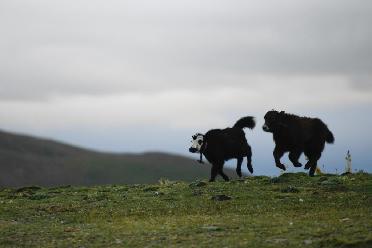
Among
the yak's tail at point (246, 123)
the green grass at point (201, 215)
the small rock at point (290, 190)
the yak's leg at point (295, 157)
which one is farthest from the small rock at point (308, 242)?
the yak's tail at point (246, 123)

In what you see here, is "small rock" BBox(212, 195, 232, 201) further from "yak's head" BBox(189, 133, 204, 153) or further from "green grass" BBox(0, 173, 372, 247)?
A: "yak's head" BBox(189, 133, 204, 153)

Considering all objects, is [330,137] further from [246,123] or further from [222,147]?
[222,147]

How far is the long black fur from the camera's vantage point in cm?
3278

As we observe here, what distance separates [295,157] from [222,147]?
342 cm

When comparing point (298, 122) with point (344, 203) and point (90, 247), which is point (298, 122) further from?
point (90, 247)

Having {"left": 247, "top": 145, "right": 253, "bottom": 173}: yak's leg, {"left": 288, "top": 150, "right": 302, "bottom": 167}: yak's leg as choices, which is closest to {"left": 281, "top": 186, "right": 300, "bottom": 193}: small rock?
{"left": 288, "top": 150, "right": 302, "bottom": 167}: yak's leg

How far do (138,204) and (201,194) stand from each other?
2.48 meters

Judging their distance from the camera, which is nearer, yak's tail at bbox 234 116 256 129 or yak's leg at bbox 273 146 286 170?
yak's leg at bbox 273 146 286 170

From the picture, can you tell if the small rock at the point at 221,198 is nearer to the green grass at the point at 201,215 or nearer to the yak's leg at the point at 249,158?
the green grass at the point at 201,215

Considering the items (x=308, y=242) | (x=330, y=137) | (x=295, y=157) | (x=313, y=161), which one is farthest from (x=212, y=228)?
(x=330, y=137)

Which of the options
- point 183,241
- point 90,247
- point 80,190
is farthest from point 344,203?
point 80,190

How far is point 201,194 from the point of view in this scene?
88.5 feet

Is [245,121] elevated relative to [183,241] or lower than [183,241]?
elevated

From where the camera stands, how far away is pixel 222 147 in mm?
32719
